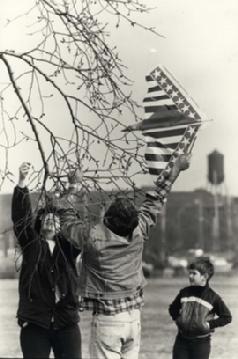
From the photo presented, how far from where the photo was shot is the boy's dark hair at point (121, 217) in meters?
4.71

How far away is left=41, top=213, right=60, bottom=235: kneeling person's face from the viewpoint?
4883 mm

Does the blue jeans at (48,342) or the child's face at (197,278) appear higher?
the child's face at (197,278)

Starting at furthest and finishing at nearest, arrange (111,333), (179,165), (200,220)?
(200,220)
(179,165)
(111,333)

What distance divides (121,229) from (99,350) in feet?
2.21

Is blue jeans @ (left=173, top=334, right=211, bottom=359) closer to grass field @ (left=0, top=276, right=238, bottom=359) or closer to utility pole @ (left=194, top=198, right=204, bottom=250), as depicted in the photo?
grass field @ (left=0, top=276, right=238, bottom=359)

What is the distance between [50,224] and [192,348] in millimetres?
1336

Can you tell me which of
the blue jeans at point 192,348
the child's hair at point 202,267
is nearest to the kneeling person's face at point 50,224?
the child's hair at point 202,267

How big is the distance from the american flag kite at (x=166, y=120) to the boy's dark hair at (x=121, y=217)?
923 mm

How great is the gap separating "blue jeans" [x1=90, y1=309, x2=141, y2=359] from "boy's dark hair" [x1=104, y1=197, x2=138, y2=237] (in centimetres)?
46

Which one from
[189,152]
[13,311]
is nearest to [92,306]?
[189,152]

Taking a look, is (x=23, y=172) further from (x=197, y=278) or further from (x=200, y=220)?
(x=200, y=220)

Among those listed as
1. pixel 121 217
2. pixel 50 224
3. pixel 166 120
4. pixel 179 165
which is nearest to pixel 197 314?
pixel 179 165

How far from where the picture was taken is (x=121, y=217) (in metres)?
4.74

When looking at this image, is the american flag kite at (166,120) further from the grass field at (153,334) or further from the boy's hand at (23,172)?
the grass field at (153,334)
